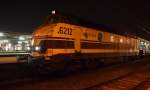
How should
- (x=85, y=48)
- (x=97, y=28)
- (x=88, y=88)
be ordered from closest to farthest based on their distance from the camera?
1. (x=88, y=88)
2. (x=85, y=48)
3. (x=97, y=28)

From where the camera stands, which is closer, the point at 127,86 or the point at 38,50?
the point at 127,86

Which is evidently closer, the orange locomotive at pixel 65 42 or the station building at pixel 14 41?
the orange locomotive at pixel 65 42

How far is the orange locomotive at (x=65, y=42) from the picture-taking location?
49.3 feet

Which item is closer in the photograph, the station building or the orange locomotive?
the orange locomotive

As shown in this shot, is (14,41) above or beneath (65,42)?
above

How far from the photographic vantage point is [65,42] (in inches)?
624

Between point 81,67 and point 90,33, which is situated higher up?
point 90,33

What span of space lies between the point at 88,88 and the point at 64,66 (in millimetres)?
3899

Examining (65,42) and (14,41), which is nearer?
(65,42)

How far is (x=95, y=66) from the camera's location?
2044 cm

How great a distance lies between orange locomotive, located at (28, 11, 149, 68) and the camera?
1502 cm

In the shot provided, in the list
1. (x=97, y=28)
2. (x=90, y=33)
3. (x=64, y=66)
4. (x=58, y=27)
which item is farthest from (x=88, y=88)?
(x=97, y=28)

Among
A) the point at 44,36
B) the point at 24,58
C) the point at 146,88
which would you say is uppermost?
the point at 44,36

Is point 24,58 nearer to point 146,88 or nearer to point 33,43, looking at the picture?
point 33,43
